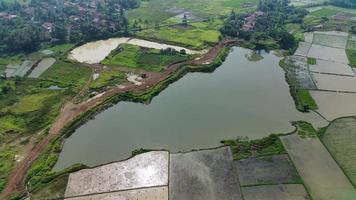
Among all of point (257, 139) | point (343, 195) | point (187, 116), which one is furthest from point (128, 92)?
point (343, 195)

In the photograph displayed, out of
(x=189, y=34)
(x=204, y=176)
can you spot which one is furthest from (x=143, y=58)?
(x=204, y=176)

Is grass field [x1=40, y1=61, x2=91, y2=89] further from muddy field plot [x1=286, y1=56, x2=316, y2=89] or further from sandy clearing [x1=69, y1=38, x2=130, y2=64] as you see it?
muddy field plot [x1=286, y1=56, x2=316, y2=89]

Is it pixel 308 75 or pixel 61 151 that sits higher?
pixel 308 75

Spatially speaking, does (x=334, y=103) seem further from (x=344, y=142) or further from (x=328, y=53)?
(x=328, y=53)

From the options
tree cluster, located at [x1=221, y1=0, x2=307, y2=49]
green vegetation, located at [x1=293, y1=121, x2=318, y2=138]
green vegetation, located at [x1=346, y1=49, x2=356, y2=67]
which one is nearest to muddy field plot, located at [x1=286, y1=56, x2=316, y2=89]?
tree cluster, located at [x1=221, y1=0, x2=307, y2=49]

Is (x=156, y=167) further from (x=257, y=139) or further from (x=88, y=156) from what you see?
(x=257, y=139)
